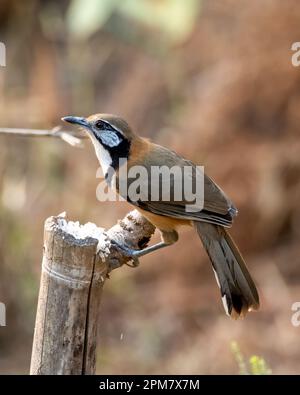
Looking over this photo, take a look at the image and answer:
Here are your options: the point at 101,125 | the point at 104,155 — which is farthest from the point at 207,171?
the point at 101,125

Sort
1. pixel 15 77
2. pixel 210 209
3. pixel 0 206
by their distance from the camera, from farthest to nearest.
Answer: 1. pixel 15 77
2. pixel 0 206
3. pixel 210 209

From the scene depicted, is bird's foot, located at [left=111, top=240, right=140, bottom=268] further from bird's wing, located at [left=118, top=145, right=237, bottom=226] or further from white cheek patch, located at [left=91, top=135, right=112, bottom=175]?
white cheek patch, located at [left=91, top=135, right=112, bottom=175]

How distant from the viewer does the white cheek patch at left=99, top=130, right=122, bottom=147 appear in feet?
18.7

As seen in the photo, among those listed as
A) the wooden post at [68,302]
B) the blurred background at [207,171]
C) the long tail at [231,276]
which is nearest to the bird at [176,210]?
the long tail at [231,276]

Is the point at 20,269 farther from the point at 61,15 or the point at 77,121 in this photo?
the point at 61,15

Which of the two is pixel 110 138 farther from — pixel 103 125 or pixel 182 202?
pixel 182 202

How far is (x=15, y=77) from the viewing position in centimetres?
1255

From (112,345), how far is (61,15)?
536 centimetres

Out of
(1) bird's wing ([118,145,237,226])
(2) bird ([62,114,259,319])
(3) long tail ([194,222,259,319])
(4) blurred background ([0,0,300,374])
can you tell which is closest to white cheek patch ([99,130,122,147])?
(2) bird ([62,114,259,319])

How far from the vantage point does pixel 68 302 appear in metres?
4.43

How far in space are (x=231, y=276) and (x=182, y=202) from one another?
1.97 feet

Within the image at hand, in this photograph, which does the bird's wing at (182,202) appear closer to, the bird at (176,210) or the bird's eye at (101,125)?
the bird at (176,210)

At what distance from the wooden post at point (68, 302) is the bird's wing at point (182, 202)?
1052mm

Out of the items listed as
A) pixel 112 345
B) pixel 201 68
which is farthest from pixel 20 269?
pixel 201 68
